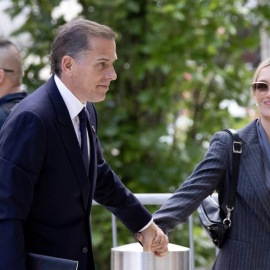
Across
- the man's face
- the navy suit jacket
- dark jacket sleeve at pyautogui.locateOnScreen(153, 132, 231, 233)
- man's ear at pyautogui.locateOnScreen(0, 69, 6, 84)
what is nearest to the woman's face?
dark jacket sleeve at pyautogui.locateOnScreen(153, 132, 231, 233)

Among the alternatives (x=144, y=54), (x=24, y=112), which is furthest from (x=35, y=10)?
(x=24, y=112)

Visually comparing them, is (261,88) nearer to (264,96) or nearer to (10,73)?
(264,96)

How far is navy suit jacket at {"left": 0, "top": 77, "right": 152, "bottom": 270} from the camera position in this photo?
241cm

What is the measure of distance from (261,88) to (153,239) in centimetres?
92

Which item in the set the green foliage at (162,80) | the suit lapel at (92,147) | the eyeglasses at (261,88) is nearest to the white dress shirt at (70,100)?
the suit lapel at (92,147)

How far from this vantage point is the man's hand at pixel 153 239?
3.13 meters

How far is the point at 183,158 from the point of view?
5945 millimetres

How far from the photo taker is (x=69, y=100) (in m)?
2.74

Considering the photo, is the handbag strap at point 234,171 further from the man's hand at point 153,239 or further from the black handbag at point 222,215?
the man's hand at point 153,239

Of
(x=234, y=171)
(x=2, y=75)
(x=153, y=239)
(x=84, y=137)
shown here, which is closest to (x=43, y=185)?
(x=84, y=137)

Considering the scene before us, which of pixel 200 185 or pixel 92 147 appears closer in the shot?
pixel 92 147

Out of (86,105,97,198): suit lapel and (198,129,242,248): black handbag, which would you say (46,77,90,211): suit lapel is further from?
(198,129,242,248): black handbag

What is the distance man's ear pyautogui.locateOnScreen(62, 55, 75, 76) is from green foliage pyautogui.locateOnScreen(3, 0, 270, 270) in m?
2.78

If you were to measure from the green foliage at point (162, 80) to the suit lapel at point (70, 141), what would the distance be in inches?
114
